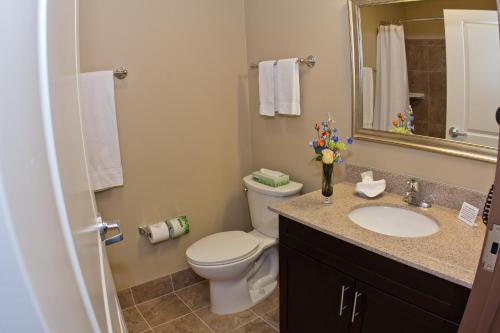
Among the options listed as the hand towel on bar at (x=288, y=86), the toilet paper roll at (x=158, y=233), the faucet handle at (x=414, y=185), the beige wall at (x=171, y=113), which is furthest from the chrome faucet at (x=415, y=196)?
the toilet paper roll at (x=158, y=233)

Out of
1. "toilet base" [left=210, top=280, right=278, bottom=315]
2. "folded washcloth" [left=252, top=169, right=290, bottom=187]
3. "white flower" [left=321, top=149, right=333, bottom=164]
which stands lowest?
"toilet base" [left=210, top=280, right=278, bottom=315]

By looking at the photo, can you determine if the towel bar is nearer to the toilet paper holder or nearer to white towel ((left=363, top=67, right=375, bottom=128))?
white towel ((left=363, top=67, right=375, bottom=128))

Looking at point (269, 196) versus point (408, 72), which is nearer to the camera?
point (408, 72)

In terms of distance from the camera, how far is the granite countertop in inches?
46.2

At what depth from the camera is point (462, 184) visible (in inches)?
60.9

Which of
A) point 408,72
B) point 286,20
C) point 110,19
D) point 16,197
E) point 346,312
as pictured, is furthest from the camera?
point 286,20

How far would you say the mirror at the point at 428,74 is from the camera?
1.42 metres

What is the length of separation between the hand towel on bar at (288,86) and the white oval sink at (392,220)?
749mm

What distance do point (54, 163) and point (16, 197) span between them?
0.34 ft

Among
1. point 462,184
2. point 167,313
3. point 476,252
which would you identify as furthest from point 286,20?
point 167,313

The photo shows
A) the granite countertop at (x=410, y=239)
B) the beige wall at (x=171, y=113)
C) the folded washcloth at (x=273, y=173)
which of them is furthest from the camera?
the folded washcloth at (x=273, y=173)

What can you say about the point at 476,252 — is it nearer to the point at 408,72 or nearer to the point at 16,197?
the point at 408,72

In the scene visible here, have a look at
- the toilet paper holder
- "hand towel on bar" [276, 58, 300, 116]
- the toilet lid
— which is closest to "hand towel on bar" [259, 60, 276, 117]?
"hand towel on bar" [276, 58, 300, 116]

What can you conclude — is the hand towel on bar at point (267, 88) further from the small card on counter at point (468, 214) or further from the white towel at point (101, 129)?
the small card on counter at point (468, 214)
